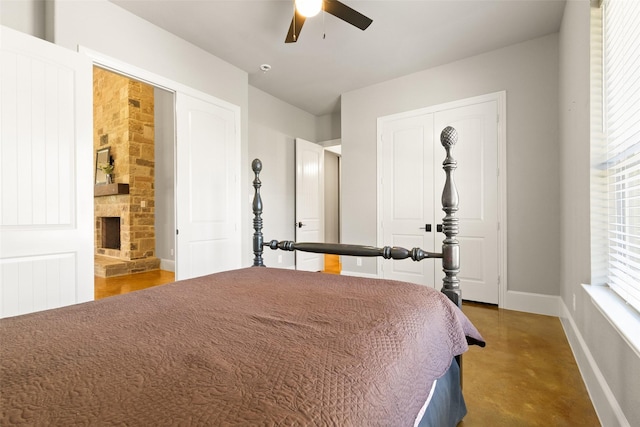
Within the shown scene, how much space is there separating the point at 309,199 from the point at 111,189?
3.46 m

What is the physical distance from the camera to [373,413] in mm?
608

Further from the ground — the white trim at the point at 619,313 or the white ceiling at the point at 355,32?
the white ceiling at the point at 355,32

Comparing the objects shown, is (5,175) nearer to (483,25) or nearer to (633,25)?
(633,25)

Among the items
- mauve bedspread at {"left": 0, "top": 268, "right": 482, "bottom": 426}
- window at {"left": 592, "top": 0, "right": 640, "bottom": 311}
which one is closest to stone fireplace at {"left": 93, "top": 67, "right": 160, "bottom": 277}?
mauve bedspread at {"left": 0, "top": 268, "right": 482, "bottom": 426}

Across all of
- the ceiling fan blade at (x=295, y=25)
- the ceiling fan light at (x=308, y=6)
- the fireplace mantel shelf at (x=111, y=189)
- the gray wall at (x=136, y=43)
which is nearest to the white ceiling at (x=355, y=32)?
the gray wall at (x=136, y=43)

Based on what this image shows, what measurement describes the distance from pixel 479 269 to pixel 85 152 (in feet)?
13.0

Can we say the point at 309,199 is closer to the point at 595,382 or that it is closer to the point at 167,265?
the point at 167,265

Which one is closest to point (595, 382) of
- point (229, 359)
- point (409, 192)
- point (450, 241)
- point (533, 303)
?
point (450, 241)

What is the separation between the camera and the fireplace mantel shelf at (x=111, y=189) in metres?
5.21

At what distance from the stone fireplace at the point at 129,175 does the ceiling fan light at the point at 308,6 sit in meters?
4.25

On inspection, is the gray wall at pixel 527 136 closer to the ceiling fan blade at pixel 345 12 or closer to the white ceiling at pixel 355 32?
the white ceiling at pixel 355 32

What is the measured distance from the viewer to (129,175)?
5.21 metres

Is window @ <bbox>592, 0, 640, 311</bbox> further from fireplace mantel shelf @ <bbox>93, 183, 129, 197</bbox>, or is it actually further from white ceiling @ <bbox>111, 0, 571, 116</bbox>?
fireplace mantel shelf @ <bbox>93, 183, 129, 197</bbox>

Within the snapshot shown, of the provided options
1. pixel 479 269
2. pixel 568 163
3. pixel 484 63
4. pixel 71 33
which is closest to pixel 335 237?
pixel 479 269
